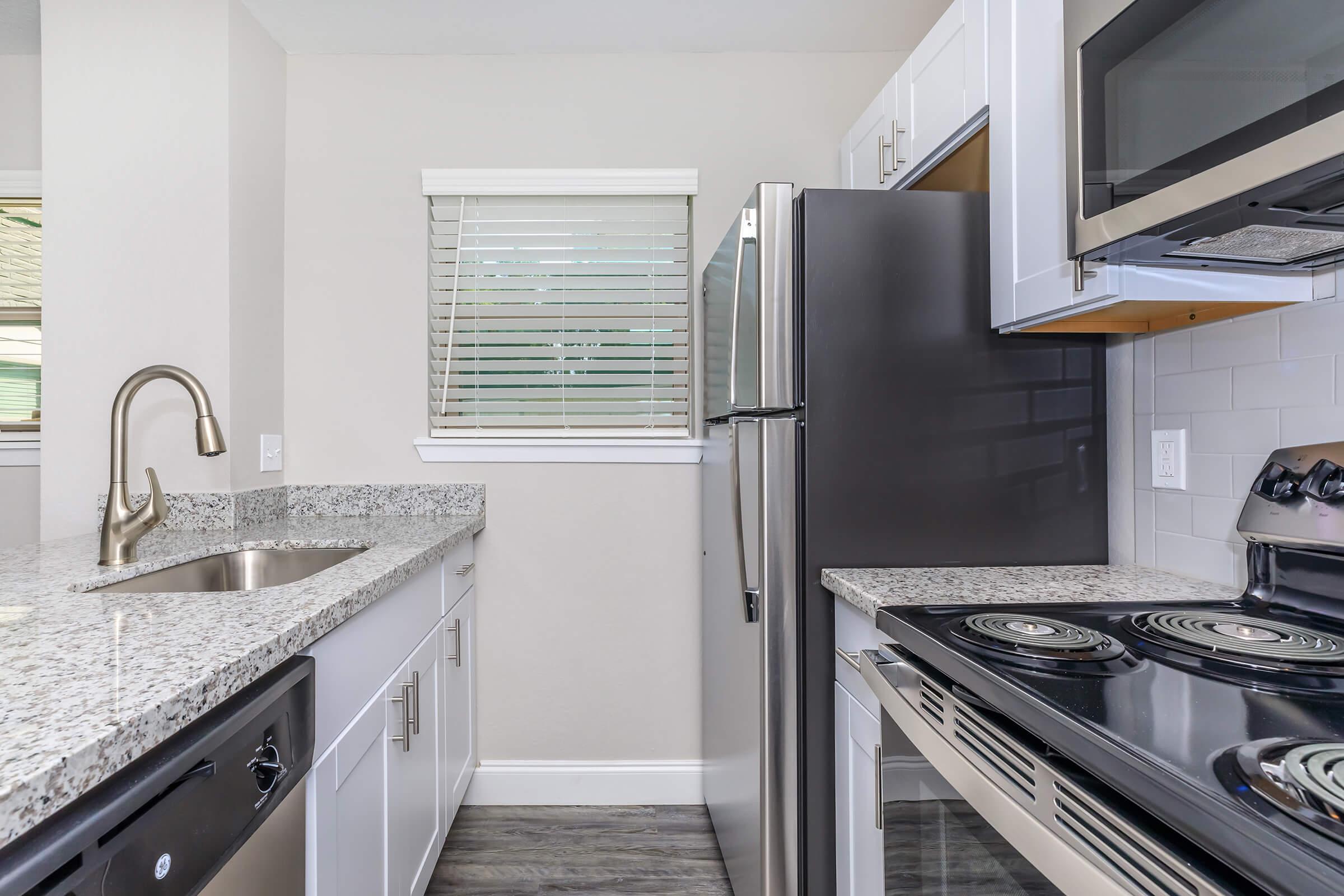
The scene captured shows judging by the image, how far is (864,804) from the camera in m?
1.19

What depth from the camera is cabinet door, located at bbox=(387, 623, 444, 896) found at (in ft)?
4.64

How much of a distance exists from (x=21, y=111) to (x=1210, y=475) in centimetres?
355

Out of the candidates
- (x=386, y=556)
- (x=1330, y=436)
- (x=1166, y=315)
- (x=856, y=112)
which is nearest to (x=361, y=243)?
(x=386, y=556)

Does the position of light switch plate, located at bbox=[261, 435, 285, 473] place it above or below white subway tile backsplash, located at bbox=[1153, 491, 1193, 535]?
above

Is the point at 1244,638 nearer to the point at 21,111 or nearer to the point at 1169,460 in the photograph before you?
the point at 1169,460

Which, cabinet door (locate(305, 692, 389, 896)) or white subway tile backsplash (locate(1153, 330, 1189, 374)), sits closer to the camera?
cabinet door (locate(305, 692, 389, 896))

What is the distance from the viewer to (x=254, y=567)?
175cm

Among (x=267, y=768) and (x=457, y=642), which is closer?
(x=267, y=768)

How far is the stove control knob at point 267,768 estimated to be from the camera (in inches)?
32.3

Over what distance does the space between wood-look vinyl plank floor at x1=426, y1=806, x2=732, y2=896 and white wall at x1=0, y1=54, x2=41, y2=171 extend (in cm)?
264

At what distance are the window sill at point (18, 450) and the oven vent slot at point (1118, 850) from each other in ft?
9.95

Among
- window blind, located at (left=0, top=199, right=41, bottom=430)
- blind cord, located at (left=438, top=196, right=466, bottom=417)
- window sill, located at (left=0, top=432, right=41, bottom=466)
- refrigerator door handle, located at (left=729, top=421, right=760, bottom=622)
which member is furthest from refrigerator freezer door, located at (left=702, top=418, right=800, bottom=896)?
window blind, located at (left=0, top=199, right=41, bottom=430)

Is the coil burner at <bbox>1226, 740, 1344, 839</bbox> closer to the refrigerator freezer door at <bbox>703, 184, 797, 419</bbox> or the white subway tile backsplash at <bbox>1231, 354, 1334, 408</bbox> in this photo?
the white subway tile backsplash at <bbox>1231, 354, 1334, 408</bbox>

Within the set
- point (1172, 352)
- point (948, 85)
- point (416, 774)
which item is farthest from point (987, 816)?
point (948, 85)
